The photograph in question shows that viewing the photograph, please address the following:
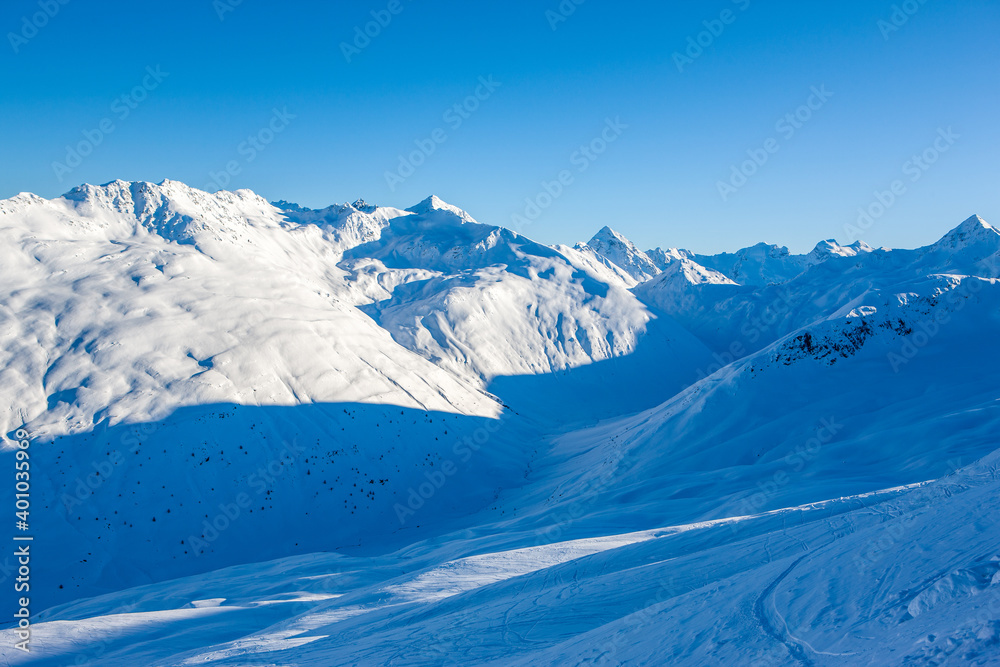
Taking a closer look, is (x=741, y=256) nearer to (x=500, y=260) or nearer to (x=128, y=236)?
(x=500, y=260)

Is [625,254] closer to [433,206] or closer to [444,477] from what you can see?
[433,206]

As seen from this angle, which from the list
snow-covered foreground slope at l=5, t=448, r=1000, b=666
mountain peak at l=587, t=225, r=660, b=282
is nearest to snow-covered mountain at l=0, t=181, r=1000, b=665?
snow-covered foreground slope at l=5, t=448, r=1000, b=666

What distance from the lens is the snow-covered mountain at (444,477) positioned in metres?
5.71

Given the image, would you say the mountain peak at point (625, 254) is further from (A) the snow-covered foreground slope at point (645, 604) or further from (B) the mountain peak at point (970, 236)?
(A) the snow-covered foreground slope at point (645, 604)

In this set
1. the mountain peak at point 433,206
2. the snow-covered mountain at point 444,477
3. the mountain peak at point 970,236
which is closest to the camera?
the snow-covered mountain at point 444,477

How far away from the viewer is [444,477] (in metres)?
28.4

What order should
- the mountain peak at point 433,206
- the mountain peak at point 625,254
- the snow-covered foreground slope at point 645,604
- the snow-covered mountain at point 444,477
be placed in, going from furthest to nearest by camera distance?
the mountain peak at point 625,254 → the mountain peak at point 433,206 → the snow-covered mountain at point 444,477 → the snow-covered foreground slope at point 645,604

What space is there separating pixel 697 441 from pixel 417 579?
51.2 feet

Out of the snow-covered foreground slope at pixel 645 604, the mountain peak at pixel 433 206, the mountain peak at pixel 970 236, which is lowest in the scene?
the mountain peak at pixel 970 236

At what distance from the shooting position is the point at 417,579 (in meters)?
12.2

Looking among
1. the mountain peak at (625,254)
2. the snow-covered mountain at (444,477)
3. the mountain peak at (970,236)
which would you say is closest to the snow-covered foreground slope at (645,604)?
the snow-covered mountain at (444,477)

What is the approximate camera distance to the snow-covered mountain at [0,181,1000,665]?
5.71 metres

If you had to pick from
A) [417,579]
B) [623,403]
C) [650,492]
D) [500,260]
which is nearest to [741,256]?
[500,260]

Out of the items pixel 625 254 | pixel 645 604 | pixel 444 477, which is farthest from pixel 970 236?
pixel 645 604
